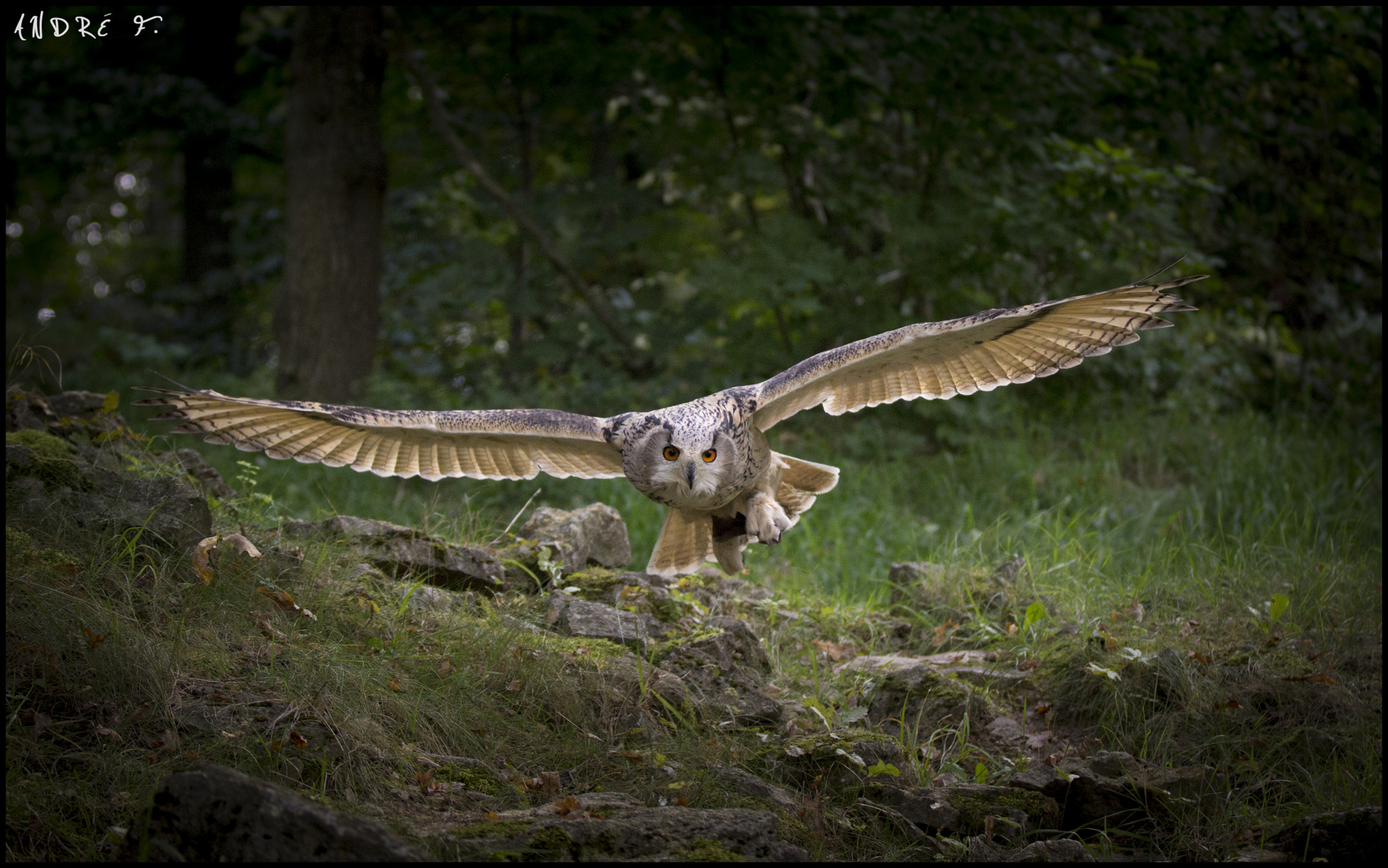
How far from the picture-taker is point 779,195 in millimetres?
10297

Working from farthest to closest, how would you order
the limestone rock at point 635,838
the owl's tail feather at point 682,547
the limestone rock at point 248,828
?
the owl's tail feather at point 682,547, the limestone rock at point 635,838, the limestone rock at point 248,828

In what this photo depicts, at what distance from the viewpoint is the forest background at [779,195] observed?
23.5ft

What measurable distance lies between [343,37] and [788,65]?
3.56 m

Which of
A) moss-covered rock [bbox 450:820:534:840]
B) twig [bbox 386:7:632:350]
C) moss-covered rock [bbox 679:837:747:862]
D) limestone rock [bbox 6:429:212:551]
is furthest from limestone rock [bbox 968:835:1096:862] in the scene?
twig [bbox 386:7:632:350]

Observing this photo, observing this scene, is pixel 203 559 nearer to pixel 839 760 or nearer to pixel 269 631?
pixel 269 631

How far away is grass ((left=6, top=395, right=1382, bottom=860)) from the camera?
2.95 meters

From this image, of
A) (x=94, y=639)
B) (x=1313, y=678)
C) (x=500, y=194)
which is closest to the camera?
(x=94, y=639)

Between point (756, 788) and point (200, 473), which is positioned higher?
point (200, 473)

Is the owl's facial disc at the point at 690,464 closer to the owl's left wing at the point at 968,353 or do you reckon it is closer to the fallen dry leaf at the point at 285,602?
the owl's left wing at the point at 968,353

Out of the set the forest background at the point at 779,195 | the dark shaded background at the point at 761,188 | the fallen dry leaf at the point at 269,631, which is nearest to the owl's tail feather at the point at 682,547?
the fallen dry leaf at the point at 269,631

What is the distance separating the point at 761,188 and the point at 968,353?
4.62 metres

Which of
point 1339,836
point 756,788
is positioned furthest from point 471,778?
point 1339,836

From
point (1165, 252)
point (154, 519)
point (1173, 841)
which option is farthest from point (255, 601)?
point (1165, 252)

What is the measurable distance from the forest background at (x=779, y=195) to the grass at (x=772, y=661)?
5.43 feet
